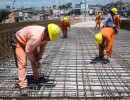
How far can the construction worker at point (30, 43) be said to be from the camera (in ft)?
17.0

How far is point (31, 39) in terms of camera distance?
5.18 metres

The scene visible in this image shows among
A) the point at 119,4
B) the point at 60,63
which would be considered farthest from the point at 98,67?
the point at 119,4

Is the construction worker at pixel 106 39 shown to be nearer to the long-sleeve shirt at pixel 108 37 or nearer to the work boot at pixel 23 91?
the long-sleeve shirt at pixel 108 37

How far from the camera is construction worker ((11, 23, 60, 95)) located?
5.18 m

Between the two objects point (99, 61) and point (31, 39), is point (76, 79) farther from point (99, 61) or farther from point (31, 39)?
point (99, 61)

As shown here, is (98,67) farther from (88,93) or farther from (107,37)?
(88,93)

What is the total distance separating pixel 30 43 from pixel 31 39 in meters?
0.08

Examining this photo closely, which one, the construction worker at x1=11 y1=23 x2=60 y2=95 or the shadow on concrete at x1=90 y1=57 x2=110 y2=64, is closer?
the construction worker at x1=11 y1=23 x2=60 y2=95

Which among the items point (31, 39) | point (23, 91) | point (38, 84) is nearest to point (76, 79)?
point (38, 84)

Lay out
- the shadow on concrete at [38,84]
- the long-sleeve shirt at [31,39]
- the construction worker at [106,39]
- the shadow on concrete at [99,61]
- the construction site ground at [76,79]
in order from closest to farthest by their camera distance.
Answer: the long-sleeve shirt at [31,39] < the construction site ground at [76,79] < the shadow on concrete at [38,84] < the construction worker at [106,39] < the shadow on concrete at [99,61]

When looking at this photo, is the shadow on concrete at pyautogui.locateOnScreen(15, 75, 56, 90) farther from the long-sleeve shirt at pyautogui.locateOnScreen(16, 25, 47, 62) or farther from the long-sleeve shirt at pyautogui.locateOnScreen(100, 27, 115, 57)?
the long-sleeve shirt at pyautogui.locateOnScreen(100, 27, 115, 57)

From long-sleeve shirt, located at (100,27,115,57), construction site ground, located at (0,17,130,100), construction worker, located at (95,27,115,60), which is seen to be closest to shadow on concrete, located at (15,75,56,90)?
construction site ground, located at (0,17,130,100)

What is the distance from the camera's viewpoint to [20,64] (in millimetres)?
5410

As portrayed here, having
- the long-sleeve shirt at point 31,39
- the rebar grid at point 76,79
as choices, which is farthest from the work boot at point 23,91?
the long-sleeve shirt at point 31,39
